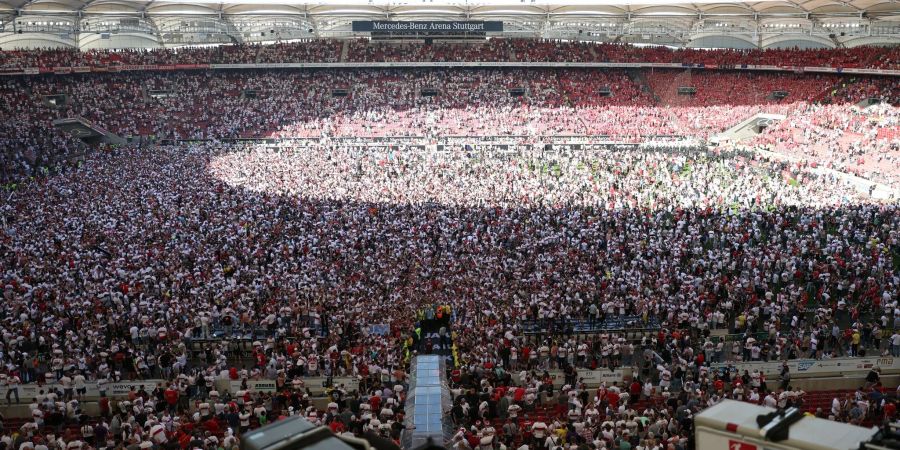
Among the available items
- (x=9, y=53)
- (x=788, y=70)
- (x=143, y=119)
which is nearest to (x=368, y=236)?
(x=143, y=119)

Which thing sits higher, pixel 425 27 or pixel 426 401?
pixel 425 27

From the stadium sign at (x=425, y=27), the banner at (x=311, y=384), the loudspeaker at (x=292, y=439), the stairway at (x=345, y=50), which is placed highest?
the stadium sign at (x=425, y=27)

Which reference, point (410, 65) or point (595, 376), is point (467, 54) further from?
point (595, 376)

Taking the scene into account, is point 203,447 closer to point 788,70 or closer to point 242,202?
point 242,202

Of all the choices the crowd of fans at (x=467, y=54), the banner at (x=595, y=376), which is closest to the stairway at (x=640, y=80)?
the crowd of fans at (x=467, y=54)

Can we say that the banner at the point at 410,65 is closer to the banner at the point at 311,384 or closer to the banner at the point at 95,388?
the banner at the point at 95,388

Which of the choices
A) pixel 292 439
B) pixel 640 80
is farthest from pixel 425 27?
pixel 292 439
